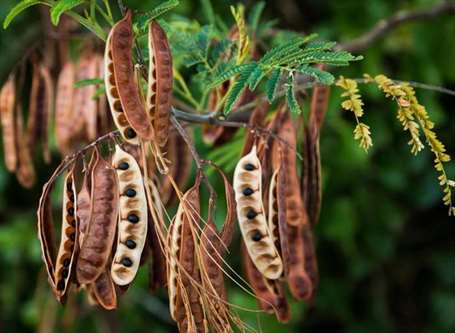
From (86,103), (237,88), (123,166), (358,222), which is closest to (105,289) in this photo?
(123,166)

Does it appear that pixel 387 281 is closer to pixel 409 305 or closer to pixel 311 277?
pixel 409 305

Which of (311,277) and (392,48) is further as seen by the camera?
(392,48)

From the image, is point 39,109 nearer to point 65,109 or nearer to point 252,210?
point 65,109

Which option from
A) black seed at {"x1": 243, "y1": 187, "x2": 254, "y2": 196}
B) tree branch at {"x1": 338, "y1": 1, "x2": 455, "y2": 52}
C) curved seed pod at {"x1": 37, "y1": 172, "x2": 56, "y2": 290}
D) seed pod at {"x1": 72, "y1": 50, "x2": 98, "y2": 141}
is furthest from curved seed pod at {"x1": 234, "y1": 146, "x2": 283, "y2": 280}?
tree branch at {"x1": 338, "y1": 1, "x2": 455, "y2": 52}

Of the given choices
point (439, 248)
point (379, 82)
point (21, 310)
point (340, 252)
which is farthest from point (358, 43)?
point (21, 310)

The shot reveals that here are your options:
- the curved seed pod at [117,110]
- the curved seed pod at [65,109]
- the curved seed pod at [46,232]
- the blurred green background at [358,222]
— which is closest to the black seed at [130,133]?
the curved seed pod at [117,110]

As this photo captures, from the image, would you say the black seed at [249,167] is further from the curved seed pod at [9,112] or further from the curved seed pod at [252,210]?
the curved seed pod at [9,112]
